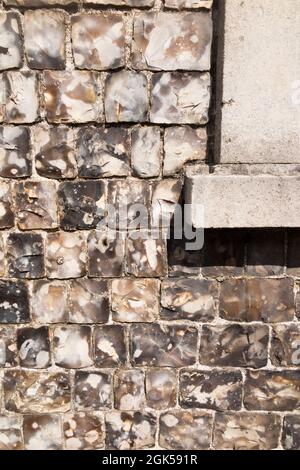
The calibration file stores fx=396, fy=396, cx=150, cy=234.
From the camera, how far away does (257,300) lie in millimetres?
1536

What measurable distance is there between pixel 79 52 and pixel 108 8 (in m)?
0.18

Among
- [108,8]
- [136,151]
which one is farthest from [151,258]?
[108,8]

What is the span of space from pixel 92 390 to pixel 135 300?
1.40 feet

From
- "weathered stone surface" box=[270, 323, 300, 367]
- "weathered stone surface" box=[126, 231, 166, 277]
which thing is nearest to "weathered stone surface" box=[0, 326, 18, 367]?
"weathered stone surface" box=[126, 231, 166, 277]

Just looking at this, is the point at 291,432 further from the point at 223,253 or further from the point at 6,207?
the point at 6,207

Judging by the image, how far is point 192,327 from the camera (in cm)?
156

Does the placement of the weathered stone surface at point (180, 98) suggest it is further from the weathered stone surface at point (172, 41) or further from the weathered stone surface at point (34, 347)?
the weathered stone surface at point (34, 347)

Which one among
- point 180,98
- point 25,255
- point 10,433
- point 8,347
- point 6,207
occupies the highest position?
point 180,98

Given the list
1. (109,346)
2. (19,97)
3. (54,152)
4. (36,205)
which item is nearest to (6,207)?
(36,205)

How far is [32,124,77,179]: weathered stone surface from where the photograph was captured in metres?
1.42

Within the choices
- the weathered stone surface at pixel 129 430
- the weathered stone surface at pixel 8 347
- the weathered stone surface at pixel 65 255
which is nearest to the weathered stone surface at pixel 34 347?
the weathered stone surface at pixel 8 347
